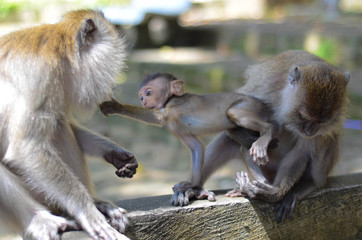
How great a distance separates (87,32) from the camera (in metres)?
3.11

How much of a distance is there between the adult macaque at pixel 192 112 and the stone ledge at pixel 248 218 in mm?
196

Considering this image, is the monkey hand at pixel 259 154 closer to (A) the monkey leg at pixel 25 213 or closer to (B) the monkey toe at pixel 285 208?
(B) the monkey toe at pixel 285 208

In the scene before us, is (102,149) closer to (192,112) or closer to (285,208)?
(192,112)

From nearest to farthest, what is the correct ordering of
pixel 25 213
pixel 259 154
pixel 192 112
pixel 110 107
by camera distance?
1. pixel 25 213
2. pixel 259 154
3. pixel 110 107
4. pixel 192 112

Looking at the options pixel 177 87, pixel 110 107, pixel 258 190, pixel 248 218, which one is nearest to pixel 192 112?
pixel 177 87

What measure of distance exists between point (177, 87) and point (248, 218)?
3.76 feet

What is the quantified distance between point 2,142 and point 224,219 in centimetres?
165

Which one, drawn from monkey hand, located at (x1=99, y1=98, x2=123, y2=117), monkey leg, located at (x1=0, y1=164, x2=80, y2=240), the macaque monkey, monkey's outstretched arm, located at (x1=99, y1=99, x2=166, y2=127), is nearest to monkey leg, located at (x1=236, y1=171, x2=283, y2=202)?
the macaque monkey

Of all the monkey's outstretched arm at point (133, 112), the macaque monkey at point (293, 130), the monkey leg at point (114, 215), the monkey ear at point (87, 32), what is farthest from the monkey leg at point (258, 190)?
the monkey ear at point (87, 32)

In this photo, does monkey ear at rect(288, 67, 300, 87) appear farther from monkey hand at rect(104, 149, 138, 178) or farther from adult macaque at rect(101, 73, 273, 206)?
monkey hand at rect(104, 149, 138, 178)

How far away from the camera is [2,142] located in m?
2.87

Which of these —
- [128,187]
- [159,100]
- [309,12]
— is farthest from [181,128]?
[309,12]

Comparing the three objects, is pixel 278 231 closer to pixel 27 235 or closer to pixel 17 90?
pixel 27 235

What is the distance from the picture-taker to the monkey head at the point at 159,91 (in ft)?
11.0
